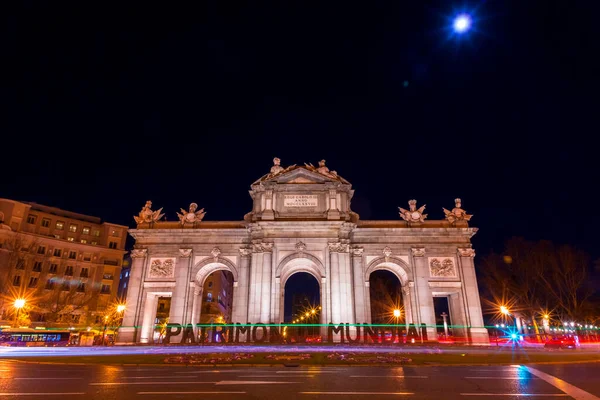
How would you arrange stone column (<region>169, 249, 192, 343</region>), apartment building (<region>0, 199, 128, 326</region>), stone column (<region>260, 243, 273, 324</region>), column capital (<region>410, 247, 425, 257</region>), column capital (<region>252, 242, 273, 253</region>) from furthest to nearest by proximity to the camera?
apartment building (<region>0, 199, 128, 326</region>) → column capital (<region>410, 247, 425, 257</region>) → column capital (<region>252, 242, 273, 253</region>) → stone column (<region>169, 249, 192, 343</region>) → stone column (<region>260, 243, 273, 324</region>)

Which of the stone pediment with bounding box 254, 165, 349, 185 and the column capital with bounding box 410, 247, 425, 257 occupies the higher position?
the stone pediment with bounding box 254, 165, 349, 185

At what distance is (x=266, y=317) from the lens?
1538 inches

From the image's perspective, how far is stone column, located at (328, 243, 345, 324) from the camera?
38.8m

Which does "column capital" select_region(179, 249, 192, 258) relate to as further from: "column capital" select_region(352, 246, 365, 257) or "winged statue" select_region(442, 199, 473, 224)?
"winged statue" select_region(442, 199, 473, 224)

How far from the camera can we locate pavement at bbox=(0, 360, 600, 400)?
11555 millimetres

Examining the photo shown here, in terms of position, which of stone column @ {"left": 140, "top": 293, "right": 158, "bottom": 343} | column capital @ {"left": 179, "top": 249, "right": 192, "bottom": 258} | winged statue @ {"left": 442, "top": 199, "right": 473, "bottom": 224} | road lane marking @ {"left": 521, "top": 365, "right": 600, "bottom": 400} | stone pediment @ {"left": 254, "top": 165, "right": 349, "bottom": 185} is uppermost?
stone pediment @ {"left": 254, "top": 165, "right": 349, "bottom": 185}

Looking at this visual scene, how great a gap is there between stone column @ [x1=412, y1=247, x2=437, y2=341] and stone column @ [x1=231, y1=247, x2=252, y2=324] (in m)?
19.7

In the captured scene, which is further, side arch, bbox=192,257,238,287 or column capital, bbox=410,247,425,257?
side arch, bbox=192,257,238,287

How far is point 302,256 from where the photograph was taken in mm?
42094

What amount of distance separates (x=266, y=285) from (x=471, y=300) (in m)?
23.4

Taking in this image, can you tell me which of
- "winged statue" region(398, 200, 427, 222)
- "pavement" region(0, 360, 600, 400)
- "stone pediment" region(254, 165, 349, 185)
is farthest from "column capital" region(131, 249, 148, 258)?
"winged statue" region(398, 200, 427, 222)

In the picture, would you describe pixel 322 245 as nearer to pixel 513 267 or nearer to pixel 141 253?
pixel 141 253

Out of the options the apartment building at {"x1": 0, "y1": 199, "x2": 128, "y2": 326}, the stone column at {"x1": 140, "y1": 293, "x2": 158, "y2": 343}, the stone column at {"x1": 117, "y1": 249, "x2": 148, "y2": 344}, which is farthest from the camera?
the apartment building at {"x1": 0, "y1": 199, "x2": 128, "y2": 326}

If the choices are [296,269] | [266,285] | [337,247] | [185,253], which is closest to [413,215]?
[337,247]
